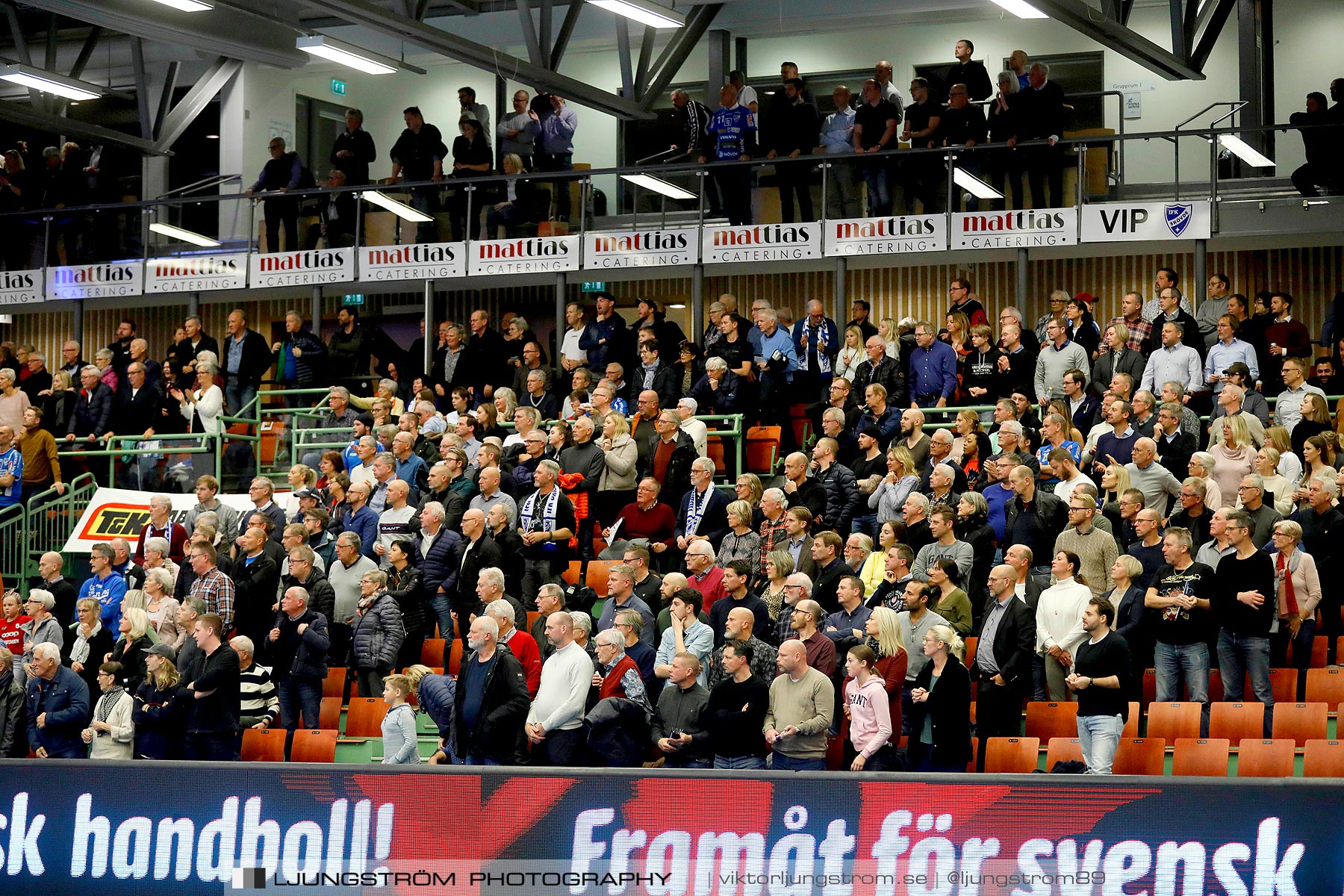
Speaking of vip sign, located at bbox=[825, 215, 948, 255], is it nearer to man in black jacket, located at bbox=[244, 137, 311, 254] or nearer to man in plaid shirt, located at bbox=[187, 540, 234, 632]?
man in black jacket, located at bbox=[244, 137, 311, 254]

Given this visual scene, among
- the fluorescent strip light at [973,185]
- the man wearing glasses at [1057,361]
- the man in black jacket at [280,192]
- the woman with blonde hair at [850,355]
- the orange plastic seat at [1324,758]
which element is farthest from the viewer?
the man in black jacket at [280,192]

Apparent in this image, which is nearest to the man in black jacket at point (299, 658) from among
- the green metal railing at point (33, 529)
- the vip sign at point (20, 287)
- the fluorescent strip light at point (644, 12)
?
the green metal railing at point (33, 529)

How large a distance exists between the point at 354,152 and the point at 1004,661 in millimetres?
13295

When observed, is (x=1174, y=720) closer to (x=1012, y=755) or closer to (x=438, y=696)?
(x=1012, y=755)

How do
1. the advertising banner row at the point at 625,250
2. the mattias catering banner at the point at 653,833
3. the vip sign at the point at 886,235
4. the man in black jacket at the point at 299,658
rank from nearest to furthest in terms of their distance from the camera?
the mattias catering banner at the point at 653,833 < the man in black jacket at the point at 299,658 < the advertising banner row at the point at 625,250 < the vip sign at the point at 886,235

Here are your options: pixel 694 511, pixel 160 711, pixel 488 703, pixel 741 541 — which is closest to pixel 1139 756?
pixel 741 541

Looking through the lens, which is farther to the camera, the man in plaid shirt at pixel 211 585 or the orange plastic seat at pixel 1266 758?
the man in plaid shirt at pixel 211 585

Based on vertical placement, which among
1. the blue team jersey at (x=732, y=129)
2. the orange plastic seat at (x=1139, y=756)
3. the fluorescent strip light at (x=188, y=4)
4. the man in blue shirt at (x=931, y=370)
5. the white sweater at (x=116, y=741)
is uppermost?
the fluorescent strip light at (x=188, y=4)

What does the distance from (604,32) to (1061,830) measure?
17.7 metres

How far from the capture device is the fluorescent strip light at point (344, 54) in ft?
59.8

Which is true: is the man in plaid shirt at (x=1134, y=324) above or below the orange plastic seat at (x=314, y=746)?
above

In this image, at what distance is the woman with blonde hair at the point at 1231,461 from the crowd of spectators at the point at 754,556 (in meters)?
0.02

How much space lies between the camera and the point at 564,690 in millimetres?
9844

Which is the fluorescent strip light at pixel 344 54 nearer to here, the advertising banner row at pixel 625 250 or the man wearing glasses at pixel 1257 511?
the advertising banner row at pixel 625 250
